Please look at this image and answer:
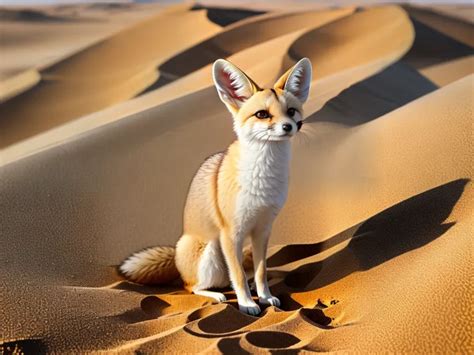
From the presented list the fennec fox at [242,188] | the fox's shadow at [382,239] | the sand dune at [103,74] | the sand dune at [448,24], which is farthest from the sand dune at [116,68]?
the fennec fox at [242,188]

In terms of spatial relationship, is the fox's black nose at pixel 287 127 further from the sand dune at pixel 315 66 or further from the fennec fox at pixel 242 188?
the sand dune at pixel 315 66

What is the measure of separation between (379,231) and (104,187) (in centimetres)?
224

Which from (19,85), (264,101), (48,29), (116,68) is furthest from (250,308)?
(48,29)

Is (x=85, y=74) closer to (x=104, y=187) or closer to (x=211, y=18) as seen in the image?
(x=211, y=18)

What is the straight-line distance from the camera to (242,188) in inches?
129

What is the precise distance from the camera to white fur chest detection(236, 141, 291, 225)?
3248mm

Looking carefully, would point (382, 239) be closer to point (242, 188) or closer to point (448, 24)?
point (242, 188)

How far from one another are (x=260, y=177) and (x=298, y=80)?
558mm

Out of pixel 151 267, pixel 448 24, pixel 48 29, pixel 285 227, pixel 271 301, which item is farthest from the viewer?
pixel 48 29

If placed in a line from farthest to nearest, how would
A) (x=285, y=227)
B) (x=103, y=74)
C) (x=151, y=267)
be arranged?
(x=103, y=74) < (x=285, y=227) < (x=151, y=267)

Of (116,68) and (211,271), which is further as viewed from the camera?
(116,68)

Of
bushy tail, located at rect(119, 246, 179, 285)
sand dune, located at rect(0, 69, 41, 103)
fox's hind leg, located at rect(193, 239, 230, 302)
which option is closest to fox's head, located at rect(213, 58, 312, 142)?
fox's hind leg, located at rect(193, 239, 230, 302)

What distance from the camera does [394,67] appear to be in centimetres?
900

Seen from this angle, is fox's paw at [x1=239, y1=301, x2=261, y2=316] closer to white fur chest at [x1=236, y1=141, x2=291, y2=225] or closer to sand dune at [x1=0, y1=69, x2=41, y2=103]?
white fur chest at [x1=236, y1=141, x2=291, y2=225]
